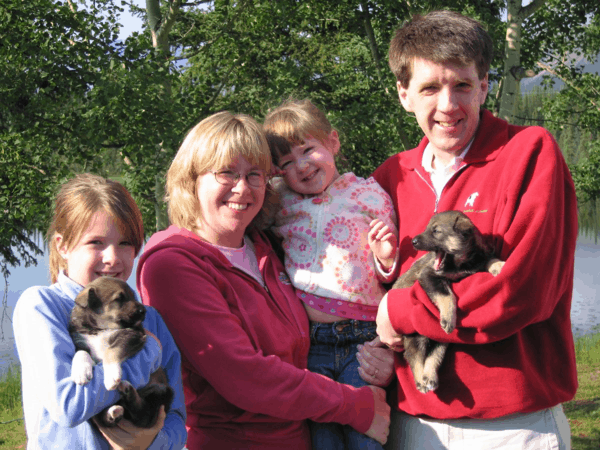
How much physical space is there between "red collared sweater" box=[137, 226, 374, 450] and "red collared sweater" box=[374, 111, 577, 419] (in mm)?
537

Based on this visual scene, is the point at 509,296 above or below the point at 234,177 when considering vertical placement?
below

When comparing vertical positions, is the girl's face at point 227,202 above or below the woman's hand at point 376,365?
above

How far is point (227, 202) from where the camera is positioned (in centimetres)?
306

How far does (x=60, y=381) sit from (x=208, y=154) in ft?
4.30

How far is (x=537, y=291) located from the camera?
2.49 metres

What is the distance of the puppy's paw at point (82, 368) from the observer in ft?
7.57

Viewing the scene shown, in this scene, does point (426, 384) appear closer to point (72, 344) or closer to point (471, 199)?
point (471, 199)

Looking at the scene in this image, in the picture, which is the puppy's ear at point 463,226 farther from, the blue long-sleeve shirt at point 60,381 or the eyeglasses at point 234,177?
the blue long-sleeve shirt at point 60,381

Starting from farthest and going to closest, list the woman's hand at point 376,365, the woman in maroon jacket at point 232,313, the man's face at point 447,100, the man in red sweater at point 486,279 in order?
the woman's hand at point 376,365 → the man's face at point 447,100 → the woman in maroon jacket at point 232,313 → the man in red sweater at point 486,279

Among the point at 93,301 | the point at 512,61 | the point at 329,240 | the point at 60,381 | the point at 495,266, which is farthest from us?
the point at 512,61

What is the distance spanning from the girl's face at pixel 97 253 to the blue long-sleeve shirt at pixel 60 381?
134mm

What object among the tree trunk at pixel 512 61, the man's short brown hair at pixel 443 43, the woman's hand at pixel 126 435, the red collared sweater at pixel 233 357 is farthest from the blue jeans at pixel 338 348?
the tree trunk at pixel 512 61

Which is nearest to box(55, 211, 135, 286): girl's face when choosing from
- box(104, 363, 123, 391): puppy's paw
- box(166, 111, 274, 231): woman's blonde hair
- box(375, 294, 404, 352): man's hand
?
box(166, 111, 274, 231): woman's blonde hair

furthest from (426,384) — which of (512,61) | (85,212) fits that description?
(512,61)
